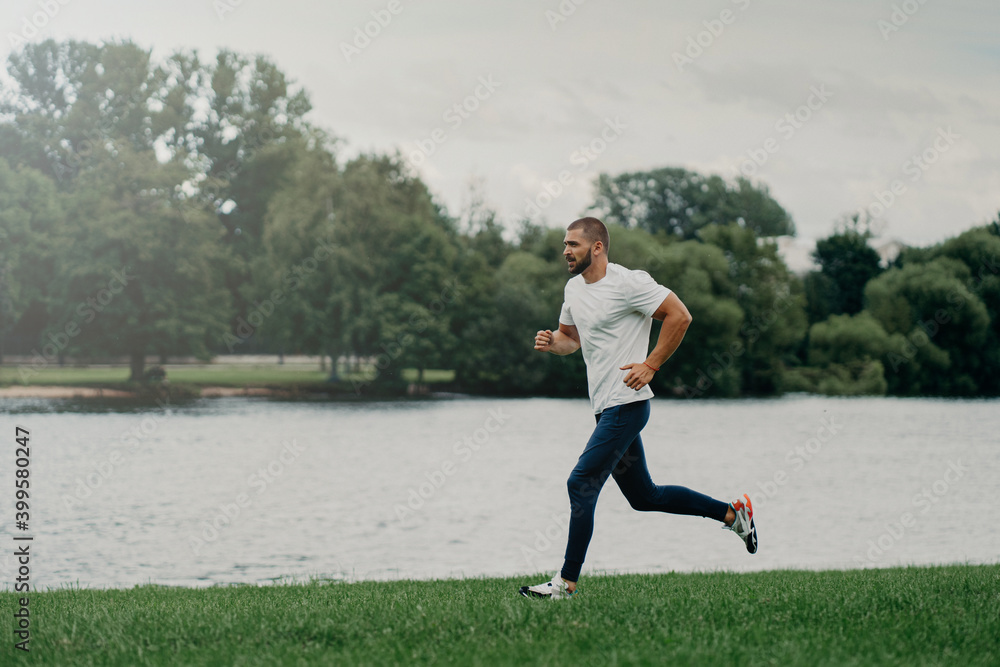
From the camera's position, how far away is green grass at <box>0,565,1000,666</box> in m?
4.85

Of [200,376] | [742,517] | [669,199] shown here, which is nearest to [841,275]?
[669,199]

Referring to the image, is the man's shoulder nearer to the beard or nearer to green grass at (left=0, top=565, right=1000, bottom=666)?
the beard

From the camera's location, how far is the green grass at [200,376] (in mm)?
62844

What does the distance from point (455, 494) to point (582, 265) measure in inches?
742

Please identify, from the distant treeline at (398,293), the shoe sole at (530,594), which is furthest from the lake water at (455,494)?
the distant treeline at (398,293)

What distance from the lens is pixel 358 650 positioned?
503 centimetres

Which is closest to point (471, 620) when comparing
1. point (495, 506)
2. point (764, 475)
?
point (495, 506)

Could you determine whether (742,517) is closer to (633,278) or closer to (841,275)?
(633,278)

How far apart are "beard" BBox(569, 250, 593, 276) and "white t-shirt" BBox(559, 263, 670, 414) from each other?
0.46 feet

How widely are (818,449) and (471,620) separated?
31.6 meters

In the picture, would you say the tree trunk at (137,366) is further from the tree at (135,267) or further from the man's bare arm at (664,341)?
the man's bare arm at (664,341)

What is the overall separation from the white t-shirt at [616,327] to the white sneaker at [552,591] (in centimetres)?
110

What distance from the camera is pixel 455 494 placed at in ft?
80.9

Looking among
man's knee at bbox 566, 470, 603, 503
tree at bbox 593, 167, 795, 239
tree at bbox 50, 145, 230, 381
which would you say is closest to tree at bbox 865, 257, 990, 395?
tree at bbox 593, 167, 795, 239
